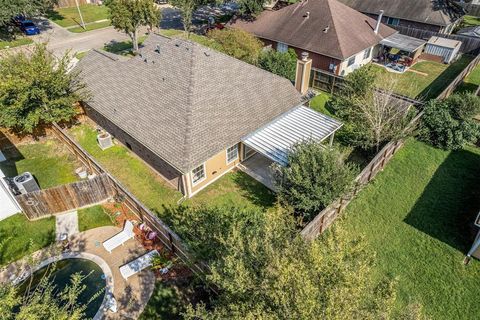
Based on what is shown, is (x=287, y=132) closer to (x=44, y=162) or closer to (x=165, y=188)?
(x=165, y=188)

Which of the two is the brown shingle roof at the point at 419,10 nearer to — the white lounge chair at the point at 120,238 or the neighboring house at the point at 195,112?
the neighboring house at the point at 195,112

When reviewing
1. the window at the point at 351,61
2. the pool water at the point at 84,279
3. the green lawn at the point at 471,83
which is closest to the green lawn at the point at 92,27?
the window at the point at 351,61

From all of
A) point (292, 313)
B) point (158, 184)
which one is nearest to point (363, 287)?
point (292, 313)

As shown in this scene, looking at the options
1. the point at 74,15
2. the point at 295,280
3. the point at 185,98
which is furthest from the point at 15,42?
the point at 295,280

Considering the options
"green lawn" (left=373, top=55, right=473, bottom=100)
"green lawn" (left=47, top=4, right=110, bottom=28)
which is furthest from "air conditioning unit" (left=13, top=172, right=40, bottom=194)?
"green lawn" (left=47, top=4, right=110, bottom=28)

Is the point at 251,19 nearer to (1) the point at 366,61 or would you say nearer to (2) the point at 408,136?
(1) the point at 366,61

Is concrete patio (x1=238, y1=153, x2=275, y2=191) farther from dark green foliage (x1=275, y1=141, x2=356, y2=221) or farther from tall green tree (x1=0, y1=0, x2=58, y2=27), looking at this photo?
tall green tree (x1=0, y1=0, x2=58, y2=27)
